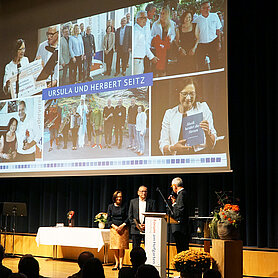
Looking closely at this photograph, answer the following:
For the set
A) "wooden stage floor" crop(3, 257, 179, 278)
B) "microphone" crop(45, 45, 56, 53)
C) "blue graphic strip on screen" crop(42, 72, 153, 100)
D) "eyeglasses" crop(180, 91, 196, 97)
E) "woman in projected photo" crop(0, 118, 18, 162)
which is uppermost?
"microphone" crop(45, 45, 56, 53)

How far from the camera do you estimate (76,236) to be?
8.35m

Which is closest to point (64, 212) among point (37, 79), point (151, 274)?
point (37, 79)

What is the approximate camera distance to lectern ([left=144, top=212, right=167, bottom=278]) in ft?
20.7

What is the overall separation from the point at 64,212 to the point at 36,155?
2003mm

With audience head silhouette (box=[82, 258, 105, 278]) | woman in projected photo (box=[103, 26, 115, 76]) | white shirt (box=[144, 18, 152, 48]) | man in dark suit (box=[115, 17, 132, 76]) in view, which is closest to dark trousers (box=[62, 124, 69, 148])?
woman in projected photo (box=[103, 26, 115, 76])

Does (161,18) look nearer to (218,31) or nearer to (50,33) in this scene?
(218,31)

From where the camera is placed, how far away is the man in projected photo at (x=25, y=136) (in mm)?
8297

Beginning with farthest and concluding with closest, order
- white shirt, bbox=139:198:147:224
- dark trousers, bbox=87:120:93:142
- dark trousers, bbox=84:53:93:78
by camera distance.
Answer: dark trousers, bbox=84:53:93:78
dark trousers, bbox=87:120:93:142
white shirt, bbox=139:198:147:224

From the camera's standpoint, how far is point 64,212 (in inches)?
387

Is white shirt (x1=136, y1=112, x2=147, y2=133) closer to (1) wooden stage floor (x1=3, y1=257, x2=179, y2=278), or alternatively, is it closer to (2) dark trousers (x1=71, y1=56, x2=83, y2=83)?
(2) dark trousers (x1=71, y1=56, x2=83, y2=83)

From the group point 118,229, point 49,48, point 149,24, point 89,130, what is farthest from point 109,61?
point 118,229

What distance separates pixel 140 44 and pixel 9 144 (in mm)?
3018

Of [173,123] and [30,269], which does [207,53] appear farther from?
[30,269]

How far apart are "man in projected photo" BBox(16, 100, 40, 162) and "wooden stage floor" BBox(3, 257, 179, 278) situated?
5.75ft
